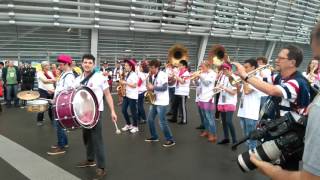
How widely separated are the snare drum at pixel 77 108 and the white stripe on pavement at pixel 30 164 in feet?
2.81

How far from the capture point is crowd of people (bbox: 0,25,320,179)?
291 centimetres

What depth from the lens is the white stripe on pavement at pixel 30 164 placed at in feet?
16.6

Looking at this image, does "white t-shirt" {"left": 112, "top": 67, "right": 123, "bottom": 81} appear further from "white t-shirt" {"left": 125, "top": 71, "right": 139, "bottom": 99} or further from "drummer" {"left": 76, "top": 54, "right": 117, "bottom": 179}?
"drummer" {"left": 76, "top": 54, "right": 117, "bottom": 179}

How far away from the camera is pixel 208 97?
7.24 m

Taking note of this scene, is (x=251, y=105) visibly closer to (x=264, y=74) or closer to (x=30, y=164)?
(x=264, y=74)

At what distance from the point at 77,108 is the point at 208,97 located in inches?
132

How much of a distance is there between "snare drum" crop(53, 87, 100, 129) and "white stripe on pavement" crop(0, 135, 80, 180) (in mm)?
856

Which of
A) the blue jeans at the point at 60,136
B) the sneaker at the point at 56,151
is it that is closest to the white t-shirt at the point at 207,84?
the blue jeans at the point at 60,136

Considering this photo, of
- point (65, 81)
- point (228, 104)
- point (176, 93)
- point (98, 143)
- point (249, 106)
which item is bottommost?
point (98, 143)

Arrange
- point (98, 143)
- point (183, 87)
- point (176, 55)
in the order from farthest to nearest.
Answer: point (183, 87) → point (176, 55) → point (98, 143)

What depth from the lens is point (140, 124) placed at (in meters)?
8.95

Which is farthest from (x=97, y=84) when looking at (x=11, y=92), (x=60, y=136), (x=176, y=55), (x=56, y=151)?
(x=11, y=92)

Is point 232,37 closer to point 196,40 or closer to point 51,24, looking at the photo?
point 196,40

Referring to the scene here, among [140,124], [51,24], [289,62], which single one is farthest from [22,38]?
[289,62]
